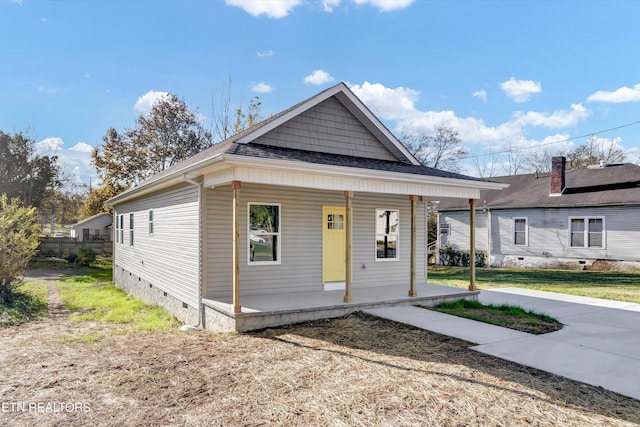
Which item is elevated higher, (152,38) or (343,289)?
(152,38)

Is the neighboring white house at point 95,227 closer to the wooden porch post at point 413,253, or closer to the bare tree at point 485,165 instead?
the wooden porch post at point 413,253

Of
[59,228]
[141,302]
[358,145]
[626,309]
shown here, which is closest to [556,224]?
[626,309]

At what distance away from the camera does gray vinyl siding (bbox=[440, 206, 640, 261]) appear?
17453 millimetres

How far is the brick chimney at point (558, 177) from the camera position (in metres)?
20.0

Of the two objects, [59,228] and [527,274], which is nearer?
[527,274]

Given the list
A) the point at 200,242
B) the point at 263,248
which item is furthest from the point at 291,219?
the point at 200,242

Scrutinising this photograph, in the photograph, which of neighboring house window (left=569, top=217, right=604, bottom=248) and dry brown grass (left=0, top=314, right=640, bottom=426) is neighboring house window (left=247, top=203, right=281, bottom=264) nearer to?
dry brown grass (left=0, top=314, right=640, bottom=426)

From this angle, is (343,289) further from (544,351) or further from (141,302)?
(141,302)

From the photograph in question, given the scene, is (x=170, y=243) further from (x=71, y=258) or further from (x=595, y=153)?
(x=595, y=153)

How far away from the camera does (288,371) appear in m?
4.86

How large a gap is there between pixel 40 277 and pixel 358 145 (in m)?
15.6

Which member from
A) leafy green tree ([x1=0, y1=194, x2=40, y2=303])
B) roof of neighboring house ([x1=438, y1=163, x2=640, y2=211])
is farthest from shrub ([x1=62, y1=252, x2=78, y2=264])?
roof of neighboring house ([x1=438, y1=163, x2=640, y2=211])

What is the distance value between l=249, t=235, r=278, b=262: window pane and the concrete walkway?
2414 mm

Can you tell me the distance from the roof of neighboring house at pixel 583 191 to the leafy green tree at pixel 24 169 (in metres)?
28.0
